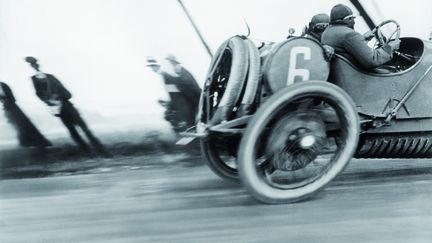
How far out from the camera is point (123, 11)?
484 cm

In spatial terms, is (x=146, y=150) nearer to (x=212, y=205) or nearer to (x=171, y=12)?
(x=171, y=12)

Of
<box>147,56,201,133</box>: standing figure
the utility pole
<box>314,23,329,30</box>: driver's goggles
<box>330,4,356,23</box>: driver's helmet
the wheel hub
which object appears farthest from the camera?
<box>147,56,201,133</box>: standing figure

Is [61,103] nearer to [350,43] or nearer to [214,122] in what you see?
[214,122]

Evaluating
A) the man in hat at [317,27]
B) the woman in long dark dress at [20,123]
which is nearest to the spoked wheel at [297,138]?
the man in hat at [317,27]

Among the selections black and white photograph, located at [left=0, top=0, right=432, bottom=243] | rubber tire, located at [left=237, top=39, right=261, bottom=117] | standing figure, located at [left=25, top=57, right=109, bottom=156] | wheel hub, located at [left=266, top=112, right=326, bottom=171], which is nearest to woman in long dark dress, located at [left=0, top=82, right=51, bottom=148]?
black and white photograph, located at [left=0, top=0, right=432, bottom=243]

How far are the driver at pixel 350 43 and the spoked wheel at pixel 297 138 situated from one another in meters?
0.42

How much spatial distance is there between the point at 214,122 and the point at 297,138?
1.71 ft

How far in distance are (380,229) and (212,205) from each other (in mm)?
1049

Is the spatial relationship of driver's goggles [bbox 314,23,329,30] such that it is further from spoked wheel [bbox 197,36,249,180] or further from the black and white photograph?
spoked wheel [bbox 197,36,249,180]

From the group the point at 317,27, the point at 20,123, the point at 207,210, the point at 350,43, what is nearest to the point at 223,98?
the point at 207,210

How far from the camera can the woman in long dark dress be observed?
15.6 feet

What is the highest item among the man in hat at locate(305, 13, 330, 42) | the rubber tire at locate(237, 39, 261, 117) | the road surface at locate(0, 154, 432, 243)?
the rubber tire at locate(237, 39, 261, 117)

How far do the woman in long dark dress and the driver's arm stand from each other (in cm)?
276

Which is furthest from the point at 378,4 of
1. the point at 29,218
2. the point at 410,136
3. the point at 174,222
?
the point at 29,218
